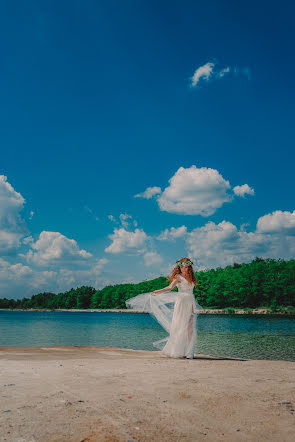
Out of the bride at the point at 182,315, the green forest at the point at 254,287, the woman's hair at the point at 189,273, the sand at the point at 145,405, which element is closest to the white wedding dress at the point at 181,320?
the bride at the point at 182,315

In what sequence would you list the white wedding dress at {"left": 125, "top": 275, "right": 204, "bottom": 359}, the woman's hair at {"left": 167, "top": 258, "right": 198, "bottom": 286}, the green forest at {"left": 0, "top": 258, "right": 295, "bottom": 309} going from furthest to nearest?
the green forest at {"left": 0, "top": 258, "right": 295, "bottom": 309}
the woman's hair at {"left": 167, "top": 258, "right": 198, "bottom": 286}
the white wedding dress at {"left": 125, "top": 275, "right": 204, "bottom": 359}

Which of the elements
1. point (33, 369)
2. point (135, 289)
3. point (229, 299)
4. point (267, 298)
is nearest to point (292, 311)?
point (267, 298)

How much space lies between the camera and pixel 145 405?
6008 millimetres

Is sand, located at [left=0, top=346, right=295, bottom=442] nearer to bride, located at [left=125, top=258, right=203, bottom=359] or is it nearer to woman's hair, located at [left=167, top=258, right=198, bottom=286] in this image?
bride, located at [left=125, top=258, right=203, bottom=359]

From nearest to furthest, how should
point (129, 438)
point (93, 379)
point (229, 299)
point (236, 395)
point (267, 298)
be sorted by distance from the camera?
point (129, 438) → point (236, 395) → point (93, 379) → point (267, 298) → point (229, 299)

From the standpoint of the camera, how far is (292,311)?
9006cm

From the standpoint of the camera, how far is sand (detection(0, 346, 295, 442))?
15.9 ft

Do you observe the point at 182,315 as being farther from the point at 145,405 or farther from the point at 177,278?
the point at 145,405

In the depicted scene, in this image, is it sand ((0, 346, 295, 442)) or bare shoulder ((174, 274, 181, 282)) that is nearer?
sand ((0, 346, 295, 442))

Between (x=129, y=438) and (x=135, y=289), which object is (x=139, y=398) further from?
(x=135, y=289)

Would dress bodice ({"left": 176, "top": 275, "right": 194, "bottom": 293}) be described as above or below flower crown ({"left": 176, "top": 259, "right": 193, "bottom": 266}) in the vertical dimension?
below

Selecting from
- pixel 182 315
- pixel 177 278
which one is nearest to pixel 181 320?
pixel 182 315

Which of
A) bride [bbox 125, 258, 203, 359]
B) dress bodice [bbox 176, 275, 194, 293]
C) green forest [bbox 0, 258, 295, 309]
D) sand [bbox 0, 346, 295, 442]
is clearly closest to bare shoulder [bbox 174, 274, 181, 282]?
bride [bbox 125, 258, 203, 359]

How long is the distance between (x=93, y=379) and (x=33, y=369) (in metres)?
2.30
